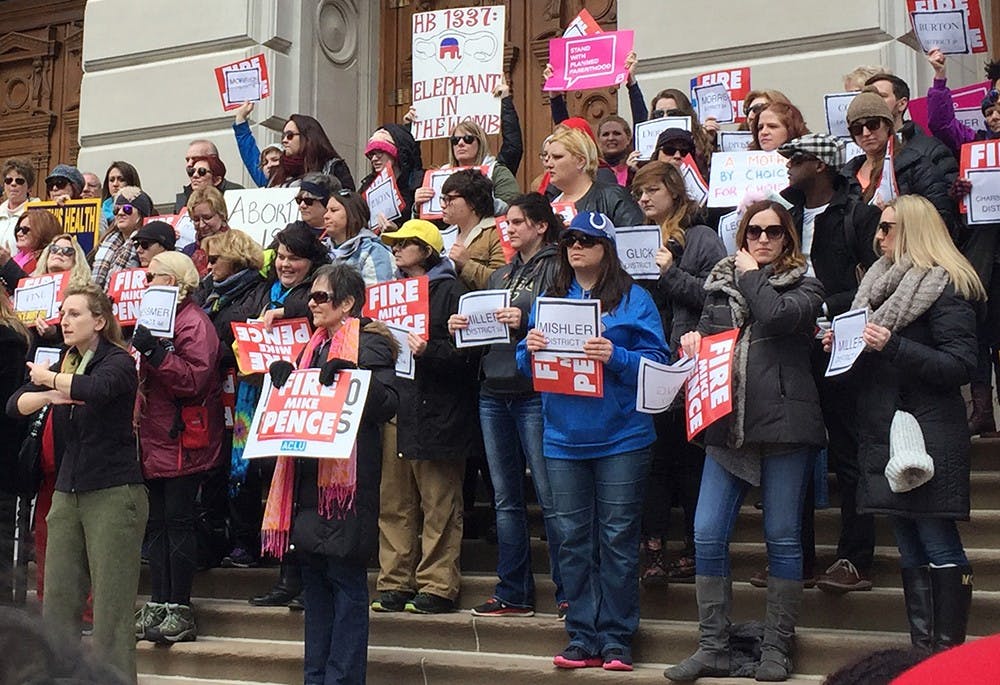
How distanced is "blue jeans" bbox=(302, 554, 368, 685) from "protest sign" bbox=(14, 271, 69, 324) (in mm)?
2751

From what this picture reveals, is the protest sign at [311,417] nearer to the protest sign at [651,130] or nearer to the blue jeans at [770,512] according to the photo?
the blue jeans at [770,512]

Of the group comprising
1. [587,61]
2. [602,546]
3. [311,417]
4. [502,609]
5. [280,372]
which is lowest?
[502,609]

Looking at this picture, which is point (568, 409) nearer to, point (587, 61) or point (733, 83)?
point (587, 61)

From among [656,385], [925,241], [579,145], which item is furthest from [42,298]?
[925,241]

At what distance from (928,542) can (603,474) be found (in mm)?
1391

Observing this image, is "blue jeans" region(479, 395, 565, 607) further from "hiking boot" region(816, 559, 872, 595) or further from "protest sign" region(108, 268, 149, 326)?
"protest sign" region(108, 268, 149, 326)

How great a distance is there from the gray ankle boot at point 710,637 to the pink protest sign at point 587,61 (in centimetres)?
388

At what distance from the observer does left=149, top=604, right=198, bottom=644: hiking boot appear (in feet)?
23.7

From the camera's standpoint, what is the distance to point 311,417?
608 cm

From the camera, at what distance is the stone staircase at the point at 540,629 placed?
6.07m

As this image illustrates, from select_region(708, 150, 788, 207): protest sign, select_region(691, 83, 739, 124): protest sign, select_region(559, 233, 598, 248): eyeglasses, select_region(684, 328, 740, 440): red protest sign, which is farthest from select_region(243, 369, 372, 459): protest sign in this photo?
select_region(691, 83, 739, 124): protest sign

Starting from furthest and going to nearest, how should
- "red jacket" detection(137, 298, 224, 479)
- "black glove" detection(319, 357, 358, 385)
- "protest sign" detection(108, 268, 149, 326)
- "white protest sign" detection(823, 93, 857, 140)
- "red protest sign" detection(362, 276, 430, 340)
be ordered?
"protest sign" detection(108, 268, 149, 326) → "white protest sign" detection(823, 93, 857, 140) → "red jacket" detection(137, 298, 224, 479) → "red protest sign" detection(362, 276, 430, 340) → "black glove" detection(319, 357, 358, 385)

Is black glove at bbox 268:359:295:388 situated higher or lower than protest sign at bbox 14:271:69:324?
lower

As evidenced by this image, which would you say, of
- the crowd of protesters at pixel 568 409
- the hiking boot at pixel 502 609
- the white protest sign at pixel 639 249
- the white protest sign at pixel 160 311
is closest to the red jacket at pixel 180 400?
the crowd of protesters at pixel 568 409
